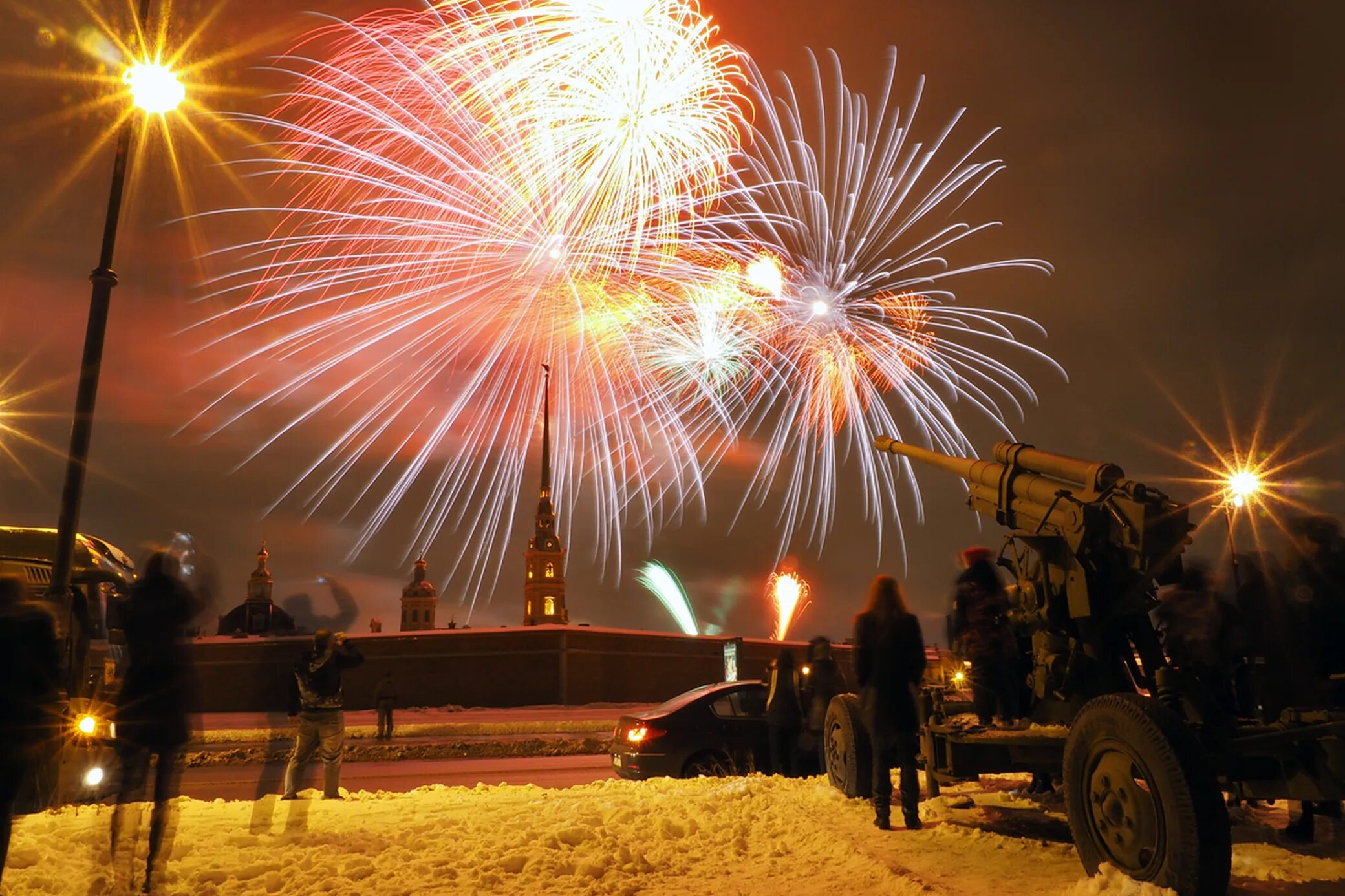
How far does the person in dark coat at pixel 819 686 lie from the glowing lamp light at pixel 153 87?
9241mm

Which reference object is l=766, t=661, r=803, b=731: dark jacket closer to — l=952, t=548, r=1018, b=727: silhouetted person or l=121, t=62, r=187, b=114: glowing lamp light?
l=952, t=548, r=1018, b=727: silhouetted person

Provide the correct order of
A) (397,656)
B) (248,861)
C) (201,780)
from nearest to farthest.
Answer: (248,861) < (201,780) < (397,656)

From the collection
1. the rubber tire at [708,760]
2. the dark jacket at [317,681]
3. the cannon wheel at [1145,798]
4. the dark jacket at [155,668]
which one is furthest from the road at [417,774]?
the cannon wheel at [1145,798]

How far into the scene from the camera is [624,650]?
34.2 metres

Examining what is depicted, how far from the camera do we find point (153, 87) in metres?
9.74

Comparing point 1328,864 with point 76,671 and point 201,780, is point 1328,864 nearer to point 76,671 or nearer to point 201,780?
point 76,671

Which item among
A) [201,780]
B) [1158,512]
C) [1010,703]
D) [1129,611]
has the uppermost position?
[1158,512]

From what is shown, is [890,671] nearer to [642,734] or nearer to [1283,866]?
[1283,866]

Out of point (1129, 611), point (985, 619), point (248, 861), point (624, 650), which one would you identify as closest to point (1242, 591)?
point (1129, 611)

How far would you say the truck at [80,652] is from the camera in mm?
8391

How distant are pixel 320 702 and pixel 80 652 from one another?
11.9 feet

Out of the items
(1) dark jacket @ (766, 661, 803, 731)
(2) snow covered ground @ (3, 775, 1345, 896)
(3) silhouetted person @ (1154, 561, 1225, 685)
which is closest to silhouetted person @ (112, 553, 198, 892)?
(2) snow covered ground @ (3, 775, 1345, 896)

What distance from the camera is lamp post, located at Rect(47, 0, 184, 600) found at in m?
9.00

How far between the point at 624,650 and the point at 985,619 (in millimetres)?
28608
